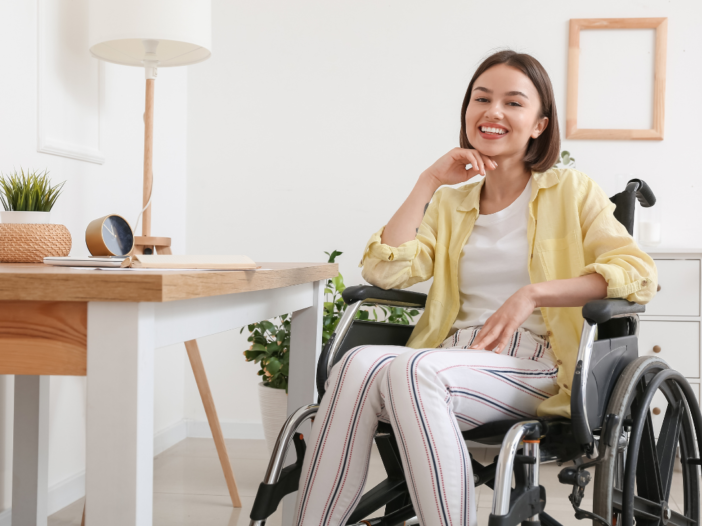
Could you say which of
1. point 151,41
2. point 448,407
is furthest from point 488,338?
point 151,41

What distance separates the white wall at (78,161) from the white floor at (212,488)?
0.17 m

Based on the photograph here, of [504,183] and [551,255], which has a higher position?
[504,183]

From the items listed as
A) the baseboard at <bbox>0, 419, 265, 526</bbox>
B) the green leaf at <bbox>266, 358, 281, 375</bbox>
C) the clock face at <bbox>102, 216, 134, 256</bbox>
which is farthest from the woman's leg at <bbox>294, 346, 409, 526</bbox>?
the baseboard at <bbox>0, 419, 265, 526</bbox>

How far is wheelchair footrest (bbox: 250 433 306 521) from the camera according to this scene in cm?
107

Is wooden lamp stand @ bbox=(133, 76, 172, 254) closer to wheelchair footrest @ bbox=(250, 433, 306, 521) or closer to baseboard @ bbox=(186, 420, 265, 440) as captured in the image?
wheelchair footrest @ bbox=(250, 433, 306, 521)

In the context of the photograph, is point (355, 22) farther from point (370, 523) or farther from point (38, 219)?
point (370, 523)

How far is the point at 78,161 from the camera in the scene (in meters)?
1.97

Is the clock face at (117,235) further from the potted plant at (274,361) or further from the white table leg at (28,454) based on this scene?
the potted plant at (274,361)

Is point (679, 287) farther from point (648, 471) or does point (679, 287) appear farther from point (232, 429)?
point (232, 429)

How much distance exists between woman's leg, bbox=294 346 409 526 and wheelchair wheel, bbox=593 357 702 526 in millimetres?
372

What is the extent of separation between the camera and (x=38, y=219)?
1.26m

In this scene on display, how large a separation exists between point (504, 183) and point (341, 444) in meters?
0.71

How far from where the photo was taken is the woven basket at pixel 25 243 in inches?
46.9

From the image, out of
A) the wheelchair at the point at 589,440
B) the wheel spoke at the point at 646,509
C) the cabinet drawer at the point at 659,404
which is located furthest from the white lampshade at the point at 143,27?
the cabinet drawer at the point at 659,404
